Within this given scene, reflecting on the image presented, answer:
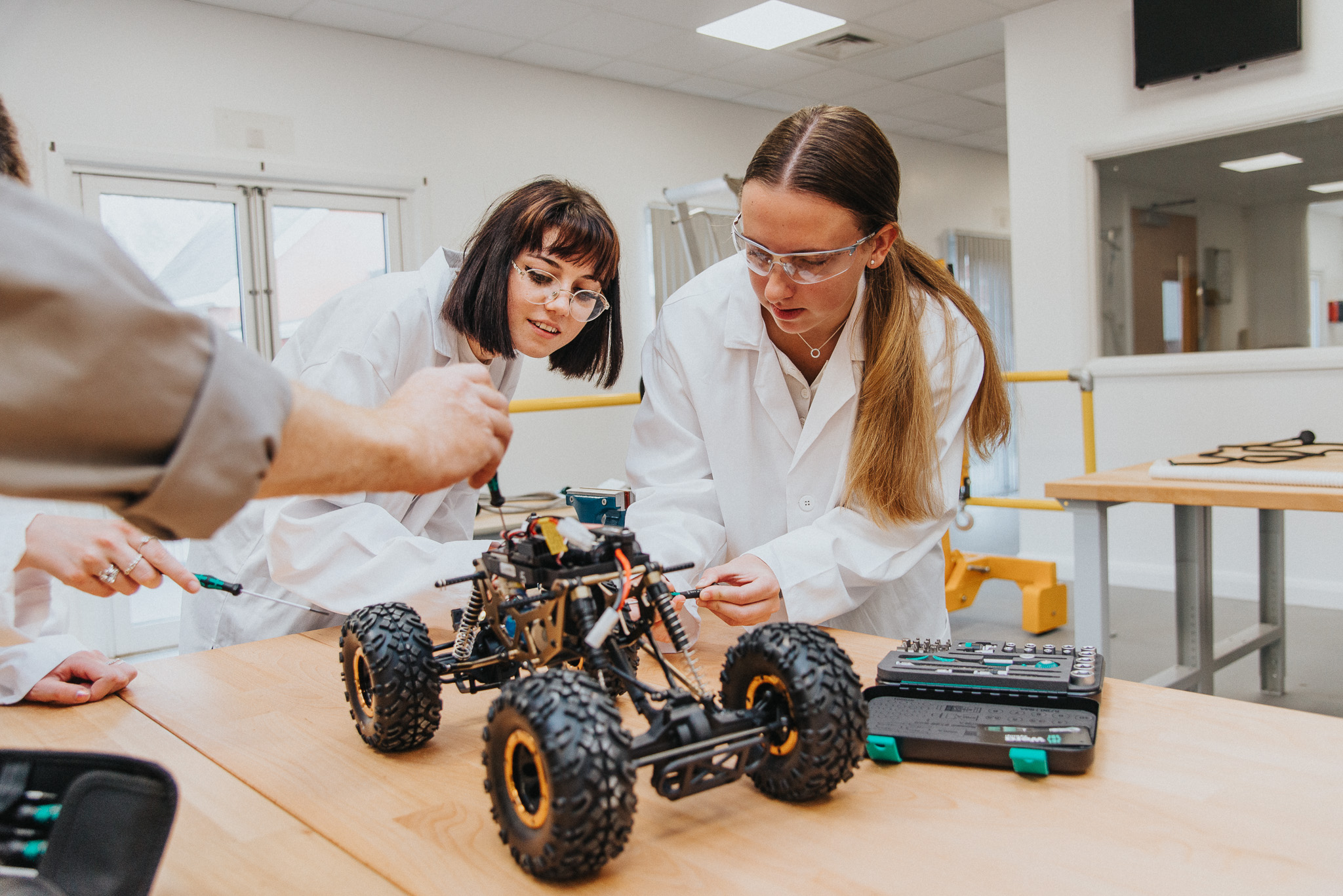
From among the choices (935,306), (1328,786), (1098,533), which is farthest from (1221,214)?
(1328,786)

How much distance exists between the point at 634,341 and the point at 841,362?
15.7 ft

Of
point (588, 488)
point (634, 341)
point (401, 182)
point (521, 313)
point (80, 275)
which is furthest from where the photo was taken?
point (634, 341)

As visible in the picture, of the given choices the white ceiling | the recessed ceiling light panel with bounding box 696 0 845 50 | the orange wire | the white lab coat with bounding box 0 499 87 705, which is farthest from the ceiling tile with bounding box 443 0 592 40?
the orange wire

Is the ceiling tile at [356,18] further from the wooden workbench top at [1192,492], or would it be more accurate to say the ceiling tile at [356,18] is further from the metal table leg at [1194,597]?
the metal table leg at [1194,597]

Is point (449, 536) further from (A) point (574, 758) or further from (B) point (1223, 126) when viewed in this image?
(B) point (1223, 126)

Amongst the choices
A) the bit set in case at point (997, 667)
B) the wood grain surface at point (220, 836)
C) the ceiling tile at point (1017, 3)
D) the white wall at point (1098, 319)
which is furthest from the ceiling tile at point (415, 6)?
the bit set in case at point (997, 667)

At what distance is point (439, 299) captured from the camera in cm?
143

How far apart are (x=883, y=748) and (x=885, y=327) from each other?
75 cm

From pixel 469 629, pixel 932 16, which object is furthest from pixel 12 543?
pixel 932 16

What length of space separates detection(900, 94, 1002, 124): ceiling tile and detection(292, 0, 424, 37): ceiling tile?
368 cm

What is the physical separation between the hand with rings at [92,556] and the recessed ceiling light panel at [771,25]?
4715 millimetres

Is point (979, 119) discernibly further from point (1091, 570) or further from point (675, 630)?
point (675, 630)

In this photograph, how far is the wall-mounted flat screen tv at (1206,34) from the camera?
13.3ft

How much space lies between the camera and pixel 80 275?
42 centimetres
